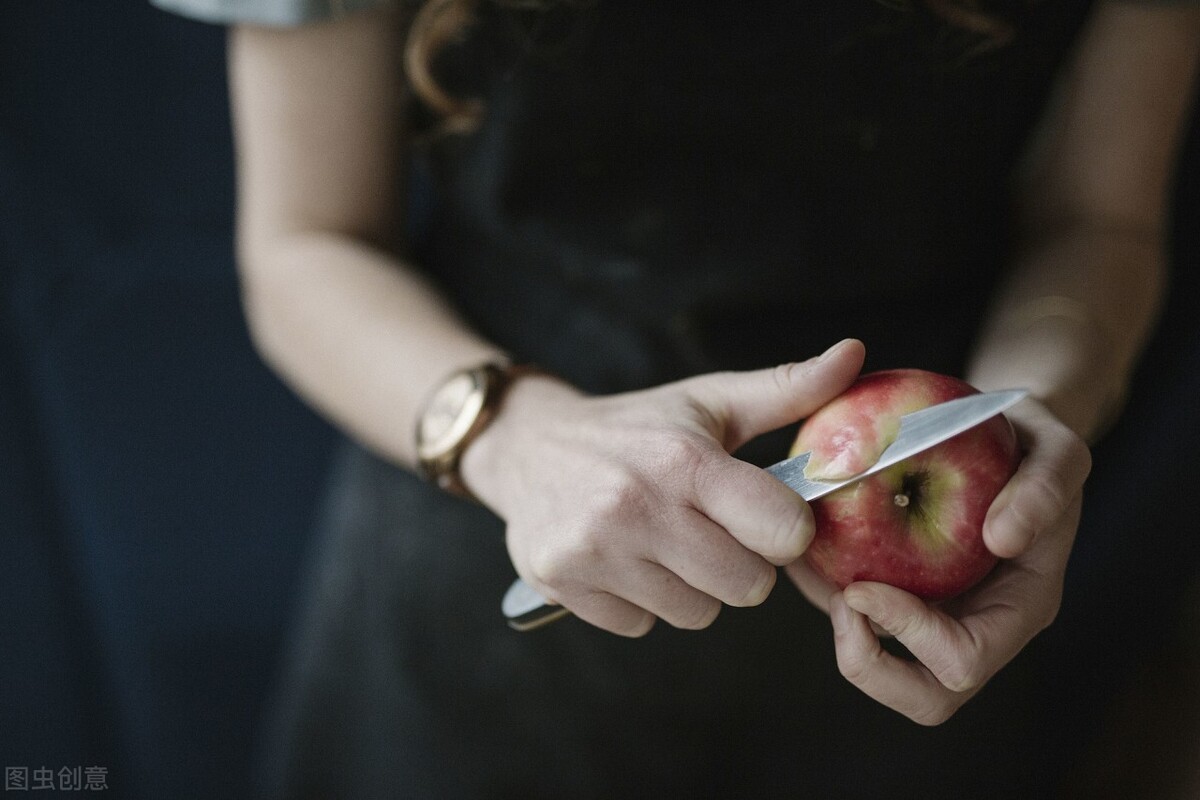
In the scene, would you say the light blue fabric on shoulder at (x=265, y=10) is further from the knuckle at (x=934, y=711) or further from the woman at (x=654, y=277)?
the knuckle at (x=934, y=711)

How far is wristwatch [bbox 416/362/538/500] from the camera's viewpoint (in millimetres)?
586

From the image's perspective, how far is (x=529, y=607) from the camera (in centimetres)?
53

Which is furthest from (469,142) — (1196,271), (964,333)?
(1196,271)

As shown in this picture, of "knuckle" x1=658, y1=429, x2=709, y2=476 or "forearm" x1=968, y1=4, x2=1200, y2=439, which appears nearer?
"knuckle" x1=658, y1=429, x2=709, y2=476

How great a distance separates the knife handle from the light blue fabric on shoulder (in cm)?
41

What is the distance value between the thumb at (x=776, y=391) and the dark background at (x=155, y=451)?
466mm

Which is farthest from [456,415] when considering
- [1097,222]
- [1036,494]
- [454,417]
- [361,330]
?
[1097,222]

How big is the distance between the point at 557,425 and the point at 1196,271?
2.26 ft

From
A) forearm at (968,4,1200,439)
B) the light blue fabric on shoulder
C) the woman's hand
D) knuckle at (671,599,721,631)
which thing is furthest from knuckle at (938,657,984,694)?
the light blue fabric on shoulder

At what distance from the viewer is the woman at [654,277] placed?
621 mm

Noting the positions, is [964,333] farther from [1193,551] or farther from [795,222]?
[1193,551]

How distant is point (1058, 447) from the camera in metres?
0.45

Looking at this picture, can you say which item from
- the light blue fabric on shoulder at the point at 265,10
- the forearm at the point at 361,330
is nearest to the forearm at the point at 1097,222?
the forearm at the point at 361,330

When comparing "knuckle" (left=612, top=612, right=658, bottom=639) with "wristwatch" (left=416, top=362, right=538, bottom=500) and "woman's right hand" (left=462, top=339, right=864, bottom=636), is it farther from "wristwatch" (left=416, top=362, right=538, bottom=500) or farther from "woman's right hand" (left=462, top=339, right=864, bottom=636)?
"wristwatch" (left=416, top=362, right=538, bottom=500)
